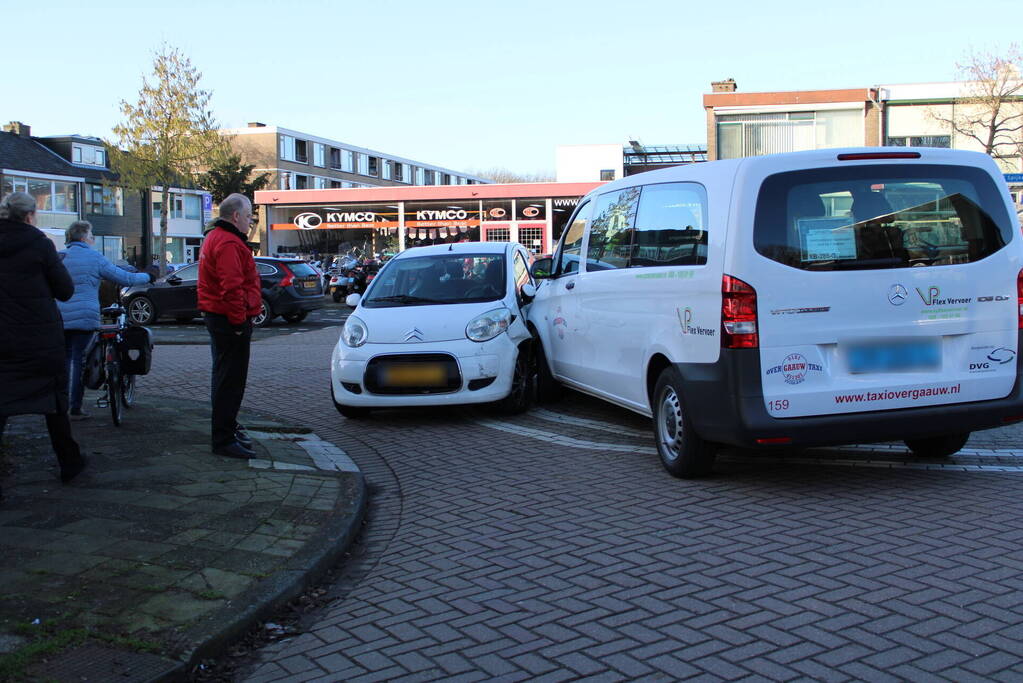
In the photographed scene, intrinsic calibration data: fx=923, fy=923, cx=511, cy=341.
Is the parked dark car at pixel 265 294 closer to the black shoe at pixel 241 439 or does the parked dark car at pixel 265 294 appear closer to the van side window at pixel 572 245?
the van side window at pixel 572 245

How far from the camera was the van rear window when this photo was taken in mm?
5301

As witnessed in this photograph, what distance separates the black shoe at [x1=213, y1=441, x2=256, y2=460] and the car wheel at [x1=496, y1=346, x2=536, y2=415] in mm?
2574

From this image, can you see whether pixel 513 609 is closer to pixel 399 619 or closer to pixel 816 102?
pixel 399 619

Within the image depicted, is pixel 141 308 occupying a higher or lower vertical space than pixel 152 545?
higher

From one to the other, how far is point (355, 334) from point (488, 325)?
1.22 metres

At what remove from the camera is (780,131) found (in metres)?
31.3

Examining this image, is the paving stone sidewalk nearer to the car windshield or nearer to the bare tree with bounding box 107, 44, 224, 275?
the car windshield

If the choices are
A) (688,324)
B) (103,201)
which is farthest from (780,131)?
(103,201)

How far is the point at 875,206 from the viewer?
5383 mm

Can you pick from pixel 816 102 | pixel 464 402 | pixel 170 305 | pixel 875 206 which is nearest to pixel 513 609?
pixel 875 206

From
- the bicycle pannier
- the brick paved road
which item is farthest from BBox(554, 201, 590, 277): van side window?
the bicycle pannier

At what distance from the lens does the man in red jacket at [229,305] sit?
650 centimetres

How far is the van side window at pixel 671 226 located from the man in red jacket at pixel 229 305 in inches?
110

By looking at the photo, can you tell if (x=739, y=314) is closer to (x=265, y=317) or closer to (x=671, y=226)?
(x=671, y=226)
